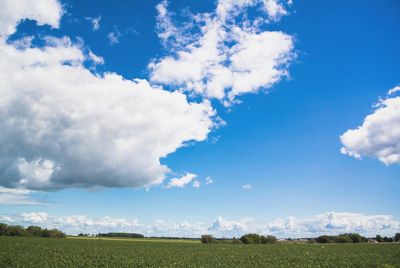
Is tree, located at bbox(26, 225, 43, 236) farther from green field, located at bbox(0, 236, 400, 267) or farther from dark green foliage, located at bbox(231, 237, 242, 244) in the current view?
dark green foliage, located at bbox(231, 237, 242, 244)

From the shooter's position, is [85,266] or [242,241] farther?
[242,241]

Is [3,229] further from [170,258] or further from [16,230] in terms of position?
[170,258]

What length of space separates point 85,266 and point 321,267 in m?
21.1

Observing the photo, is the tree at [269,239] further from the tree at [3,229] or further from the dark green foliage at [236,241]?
the tree at [3,229]

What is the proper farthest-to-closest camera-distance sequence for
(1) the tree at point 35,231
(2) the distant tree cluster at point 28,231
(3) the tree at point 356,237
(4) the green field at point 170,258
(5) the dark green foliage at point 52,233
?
(3) the tree at point 356,237 < (1) the tree at point 35,231 < (5) the dark green foliage at point 52,233 < (2) the distant tree cluster at point 28,231 < (4) the green field at point 170,258

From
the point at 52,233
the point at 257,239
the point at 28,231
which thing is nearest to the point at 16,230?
the point at 28,231

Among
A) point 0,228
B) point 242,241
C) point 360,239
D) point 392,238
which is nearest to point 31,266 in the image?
point 0,228

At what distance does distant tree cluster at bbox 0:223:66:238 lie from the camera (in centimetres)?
9250

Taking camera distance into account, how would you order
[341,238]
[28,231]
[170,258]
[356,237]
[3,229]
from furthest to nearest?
[356,237] → [341,238] → [28,231] → [3,229] → [170,258]

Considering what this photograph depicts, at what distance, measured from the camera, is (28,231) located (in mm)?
98500

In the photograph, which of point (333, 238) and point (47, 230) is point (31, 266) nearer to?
point (47, 230)

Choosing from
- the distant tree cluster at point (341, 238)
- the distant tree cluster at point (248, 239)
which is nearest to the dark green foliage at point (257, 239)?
the distant tree cluster at point (248, 239)

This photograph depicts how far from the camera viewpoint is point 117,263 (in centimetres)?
2842

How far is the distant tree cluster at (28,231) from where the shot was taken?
92500 millimetres
